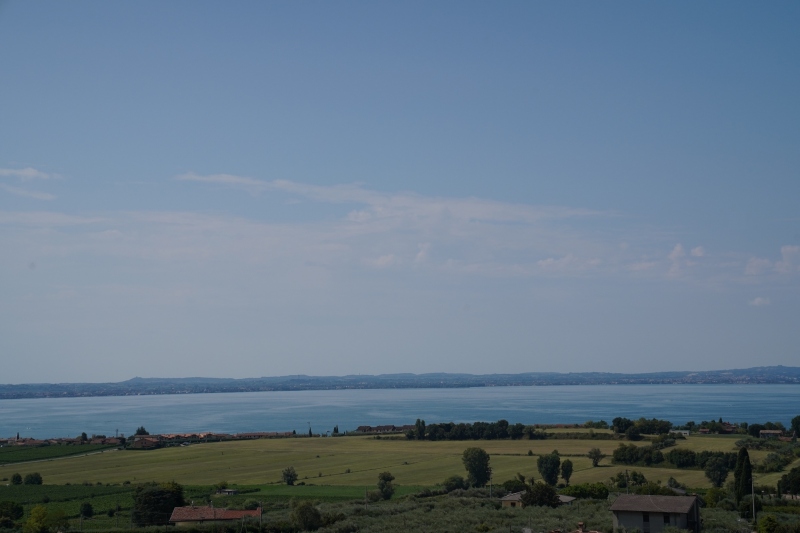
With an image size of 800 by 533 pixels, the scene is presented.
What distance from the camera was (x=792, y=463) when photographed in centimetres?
4631

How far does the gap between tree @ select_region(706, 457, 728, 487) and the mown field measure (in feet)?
1.86

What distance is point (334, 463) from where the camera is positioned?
177 ft

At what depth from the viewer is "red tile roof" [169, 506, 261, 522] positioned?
94.6 feet

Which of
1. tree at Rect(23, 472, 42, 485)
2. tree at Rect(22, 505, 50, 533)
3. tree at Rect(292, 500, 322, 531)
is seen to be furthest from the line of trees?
tree at Rect(22, 505, 50, 533)

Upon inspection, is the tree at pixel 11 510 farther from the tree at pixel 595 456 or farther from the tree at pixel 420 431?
the tree at pixel 420 431

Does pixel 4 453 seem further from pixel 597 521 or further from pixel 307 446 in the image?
pixel 597 521

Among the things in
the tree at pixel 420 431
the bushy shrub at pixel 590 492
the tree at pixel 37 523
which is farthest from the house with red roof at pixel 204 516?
the tree at pixel 420 431

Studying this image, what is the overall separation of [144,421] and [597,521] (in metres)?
112

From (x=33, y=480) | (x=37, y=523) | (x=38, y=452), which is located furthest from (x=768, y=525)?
(x=38, y=452)

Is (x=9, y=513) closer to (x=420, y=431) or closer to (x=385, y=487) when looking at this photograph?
(x=385, y=487)

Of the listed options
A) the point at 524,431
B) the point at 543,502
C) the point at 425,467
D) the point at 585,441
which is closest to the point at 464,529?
the point at 543,502

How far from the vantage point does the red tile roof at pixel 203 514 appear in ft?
94.6

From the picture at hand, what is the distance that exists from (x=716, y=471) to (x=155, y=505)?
27380mm

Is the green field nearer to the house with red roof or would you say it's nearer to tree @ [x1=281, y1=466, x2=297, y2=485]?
tree @ [x1=281, y1=466, x2=297, y2=485]
